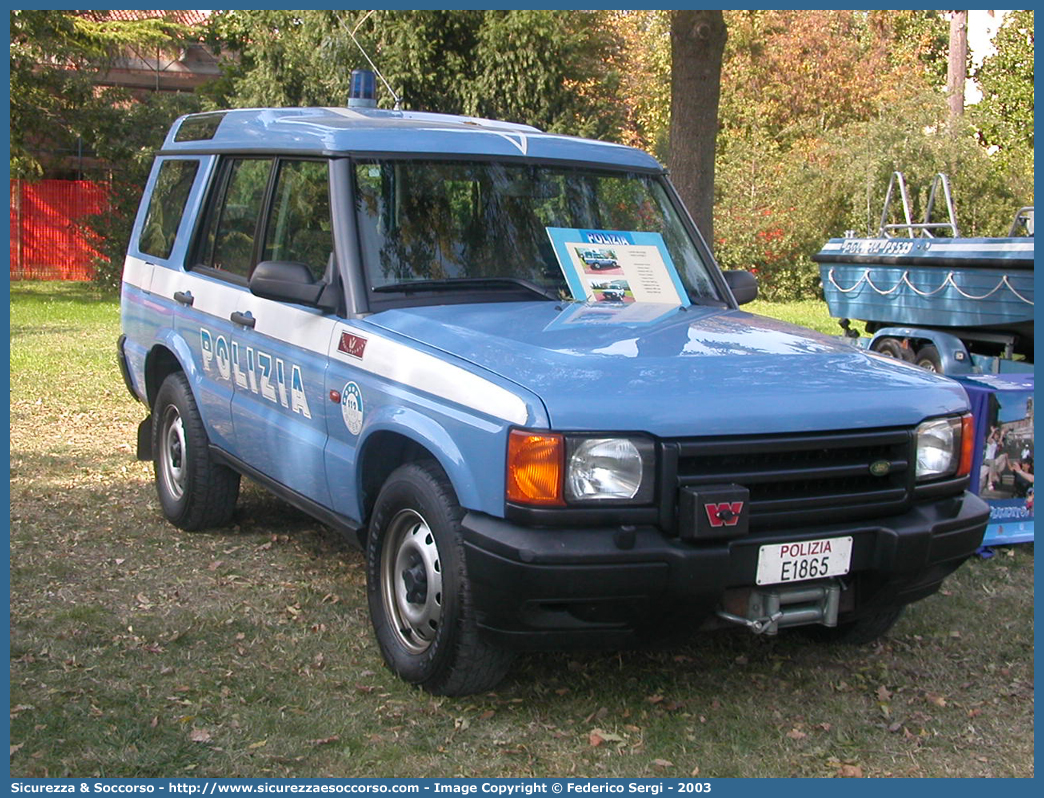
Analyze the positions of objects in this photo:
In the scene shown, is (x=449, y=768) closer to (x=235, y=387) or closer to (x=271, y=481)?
(x=271, y=481)

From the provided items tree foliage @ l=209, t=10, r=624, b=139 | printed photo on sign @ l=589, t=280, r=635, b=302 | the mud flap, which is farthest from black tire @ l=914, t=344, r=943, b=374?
tree foliage @ l=209, t=10, r=624, b=139

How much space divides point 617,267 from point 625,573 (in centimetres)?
→ 187

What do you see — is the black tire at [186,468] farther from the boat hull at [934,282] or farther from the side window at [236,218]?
the boat hull at [934,282]

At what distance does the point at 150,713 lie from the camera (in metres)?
4.23

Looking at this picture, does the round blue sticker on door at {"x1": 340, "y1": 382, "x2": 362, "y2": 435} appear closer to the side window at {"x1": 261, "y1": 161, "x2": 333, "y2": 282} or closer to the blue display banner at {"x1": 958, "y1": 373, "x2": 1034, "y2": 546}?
the side window at {"x1": 261, "y1": 161, "x2": 333, "y2": 282}

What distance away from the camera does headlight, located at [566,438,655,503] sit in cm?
370

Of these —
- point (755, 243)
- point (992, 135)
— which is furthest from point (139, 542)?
point (992, 135)

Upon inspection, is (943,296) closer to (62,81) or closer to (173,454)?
(173,454)

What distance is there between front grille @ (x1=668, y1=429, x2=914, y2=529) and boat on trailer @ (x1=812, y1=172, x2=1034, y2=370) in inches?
265

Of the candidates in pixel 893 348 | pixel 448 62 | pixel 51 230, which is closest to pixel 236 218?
pixel 893 348

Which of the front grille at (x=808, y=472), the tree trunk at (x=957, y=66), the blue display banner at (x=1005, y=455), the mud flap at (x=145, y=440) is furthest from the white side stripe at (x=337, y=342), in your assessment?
the tree trunk at (x=957, y=66)

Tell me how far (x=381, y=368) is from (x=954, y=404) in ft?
6.79

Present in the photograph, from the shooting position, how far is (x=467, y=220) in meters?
5.01

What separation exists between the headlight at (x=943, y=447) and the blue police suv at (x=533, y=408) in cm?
1
